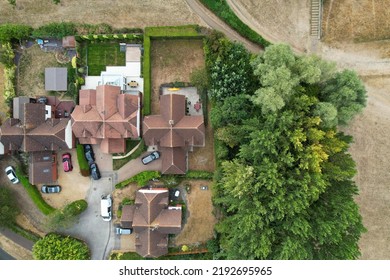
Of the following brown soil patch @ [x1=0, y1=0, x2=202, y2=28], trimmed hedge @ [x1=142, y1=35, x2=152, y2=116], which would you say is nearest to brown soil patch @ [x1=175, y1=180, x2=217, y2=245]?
trimmed hedge @ [x1=142, y1=35, x2=152, y2=116]

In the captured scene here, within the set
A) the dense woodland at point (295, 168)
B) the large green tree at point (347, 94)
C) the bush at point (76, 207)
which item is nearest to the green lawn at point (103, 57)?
the bush at point (76, 207)

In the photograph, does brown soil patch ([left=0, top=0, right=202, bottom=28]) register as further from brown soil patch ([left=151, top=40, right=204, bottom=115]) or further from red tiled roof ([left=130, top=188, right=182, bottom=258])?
red tiled roof ([left=130, top=188, right=182, bottom=258])

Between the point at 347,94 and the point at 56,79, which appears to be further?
the point at 56,79

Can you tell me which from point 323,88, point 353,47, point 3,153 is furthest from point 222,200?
point 3,153

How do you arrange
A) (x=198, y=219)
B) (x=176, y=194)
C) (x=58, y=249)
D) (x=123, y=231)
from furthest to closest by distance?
(x=198, y=219)
(x=123, y=231)
(x=176, y=194)
(x=58, y=249)

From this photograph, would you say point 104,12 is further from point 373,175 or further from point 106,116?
point 373,175

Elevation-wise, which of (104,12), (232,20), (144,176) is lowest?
(144,176)

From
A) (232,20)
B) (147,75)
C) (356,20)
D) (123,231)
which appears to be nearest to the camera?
(356,20)

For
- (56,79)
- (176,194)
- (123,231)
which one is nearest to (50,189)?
(123,231)

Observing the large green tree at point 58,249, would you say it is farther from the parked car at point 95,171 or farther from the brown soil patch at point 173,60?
the brown soil patch at point 173,60
